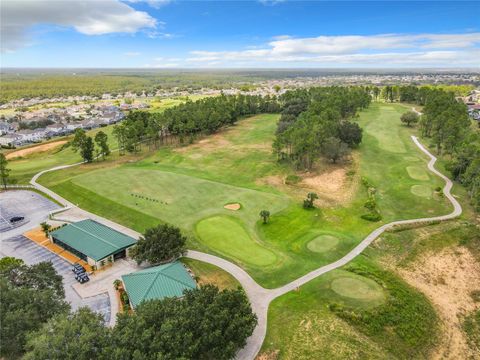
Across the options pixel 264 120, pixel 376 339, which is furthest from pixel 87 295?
pixel 264 120

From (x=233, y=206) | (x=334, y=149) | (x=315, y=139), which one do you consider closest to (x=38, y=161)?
(x=233, y=206)

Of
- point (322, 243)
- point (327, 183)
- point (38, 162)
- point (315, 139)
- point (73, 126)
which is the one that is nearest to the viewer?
point (322, 243)

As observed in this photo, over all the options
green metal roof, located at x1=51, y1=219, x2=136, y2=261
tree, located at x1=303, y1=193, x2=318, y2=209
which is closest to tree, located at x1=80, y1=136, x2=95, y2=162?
green metal roof, located at x1=51, y1=219, x2=136, y2=261

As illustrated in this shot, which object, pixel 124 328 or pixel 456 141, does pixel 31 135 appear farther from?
pixel 456 141

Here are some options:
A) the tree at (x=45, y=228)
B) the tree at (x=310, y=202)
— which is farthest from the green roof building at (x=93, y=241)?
the tree at (x=310, y=202)

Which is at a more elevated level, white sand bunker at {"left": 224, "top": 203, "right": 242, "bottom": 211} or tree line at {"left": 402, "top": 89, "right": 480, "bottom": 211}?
tree line at {"left": 402, "top": 89, "right": 480, "bottom": 211}

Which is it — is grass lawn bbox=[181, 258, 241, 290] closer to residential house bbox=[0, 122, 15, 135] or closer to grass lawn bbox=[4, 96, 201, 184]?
grass lawn bbox=[4, 96, 201, 184]
